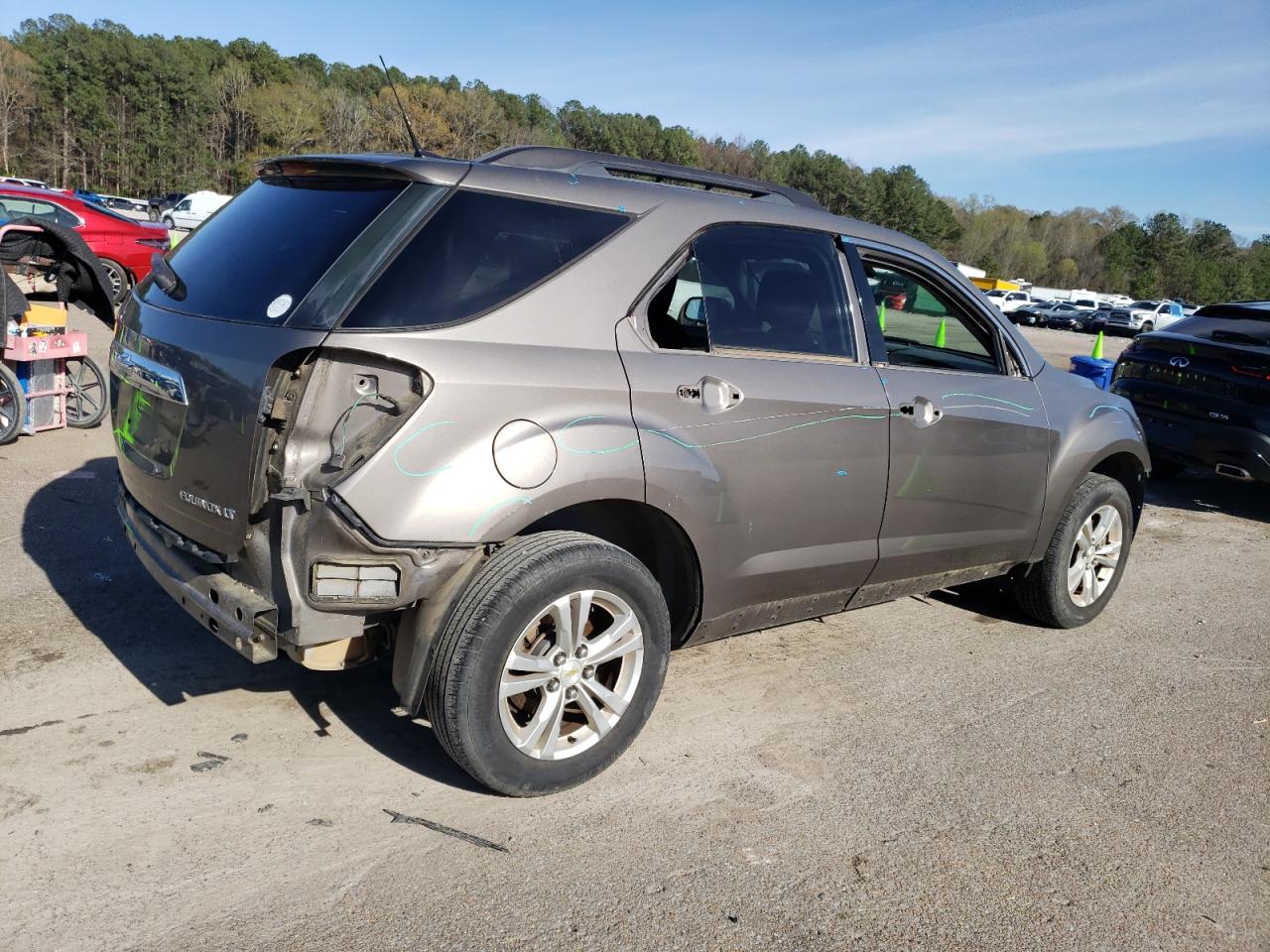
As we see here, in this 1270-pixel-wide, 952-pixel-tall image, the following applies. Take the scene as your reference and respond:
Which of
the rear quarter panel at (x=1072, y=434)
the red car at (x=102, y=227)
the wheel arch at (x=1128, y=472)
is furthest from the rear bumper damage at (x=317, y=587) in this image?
the red car at (x=102, y=227)

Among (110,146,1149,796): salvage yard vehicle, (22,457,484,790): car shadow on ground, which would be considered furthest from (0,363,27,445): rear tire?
(110,146,1149,796): salvage yard vehicle

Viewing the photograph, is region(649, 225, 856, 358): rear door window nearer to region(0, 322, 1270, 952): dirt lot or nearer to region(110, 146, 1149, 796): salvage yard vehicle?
region(110, 146, 1149, 796): salvage yard vehicle

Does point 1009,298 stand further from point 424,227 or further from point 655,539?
point 424,227

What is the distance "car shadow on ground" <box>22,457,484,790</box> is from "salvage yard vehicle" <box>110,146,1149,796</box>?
55cm

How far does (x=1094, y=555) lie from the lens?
17.3 feet

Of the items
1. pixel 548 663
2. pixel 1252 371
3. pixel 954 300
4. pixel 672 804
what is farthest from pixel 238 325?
pixel 1252 371

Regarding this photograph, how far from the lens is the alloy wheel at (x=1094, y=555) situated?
517 cm

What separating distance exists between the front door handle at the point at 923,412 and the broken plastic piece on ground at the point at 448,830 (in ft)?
7.35

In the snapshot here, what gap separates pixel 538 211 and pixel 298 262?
0.75 metres

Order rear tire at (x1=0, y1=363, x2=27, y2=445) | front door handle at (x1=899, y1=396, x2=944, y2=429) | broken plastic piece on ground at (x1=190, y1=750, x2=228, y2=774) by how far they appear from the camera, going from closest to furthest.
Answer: broken plastic piece on ground at (x1=190, y1=750, x2=228, y2=774) < front door handle at (x1=899, y1=396, x2=944, y2=429) < rear tire at (x1=0, y1=363, x2=27, y2=445)

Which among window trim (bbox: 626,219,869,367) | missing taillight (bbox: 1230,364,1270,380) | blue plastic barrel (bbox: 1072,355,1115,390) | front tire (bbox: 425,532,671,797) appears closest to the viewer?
front tire (bbox: 425,532,671,797)

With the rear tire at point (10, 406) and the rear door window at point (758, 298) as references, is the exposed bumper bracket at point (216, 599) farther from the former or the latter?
the rear tire at point (10, 406)

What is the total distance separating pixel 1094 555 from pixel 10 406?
6.80 m

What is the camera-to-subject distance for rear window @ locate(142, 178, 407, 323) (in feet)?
10.0
